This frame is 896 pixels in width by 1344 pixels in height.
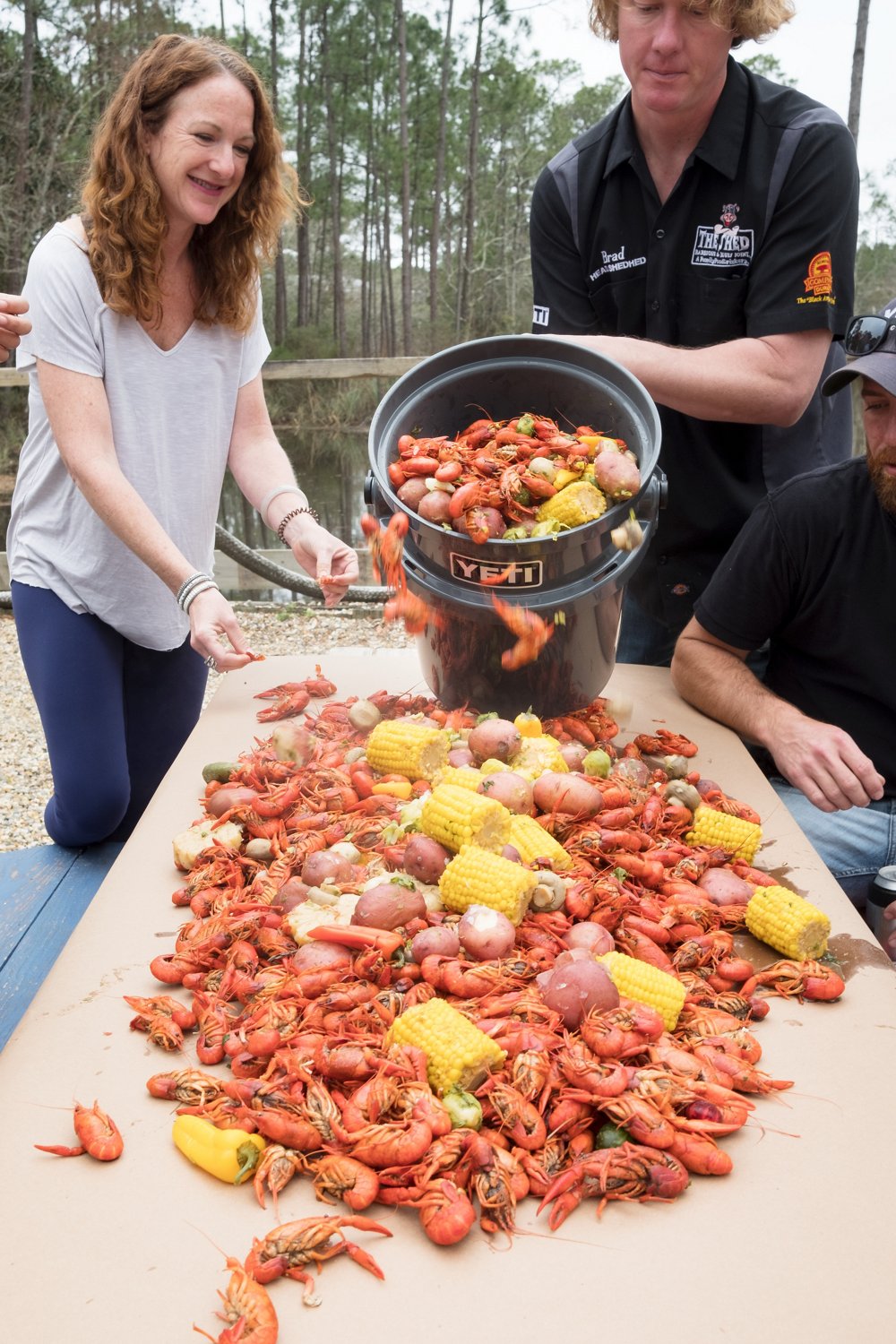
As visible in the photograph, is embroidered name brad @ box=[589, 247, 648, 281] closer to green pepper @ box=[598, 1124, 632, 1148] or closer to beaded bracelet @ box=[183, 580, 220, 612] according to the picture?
beaded bracelet @ box=[183, 580, 220, 612]

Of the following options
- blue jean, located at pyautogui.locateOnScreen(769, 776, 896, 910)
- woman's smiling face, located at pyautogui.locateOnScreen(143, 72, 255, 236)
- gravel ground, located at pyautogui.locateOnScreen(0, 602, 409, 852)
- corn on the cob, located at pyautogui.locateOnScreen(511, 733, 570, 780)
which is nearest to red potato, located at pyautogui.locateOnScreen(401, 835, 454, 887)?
corn on the cob, located at pyautogui.locateOnScreen(511, 733, 570, 780)

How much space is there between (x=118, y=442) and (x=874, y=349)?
1685 millimetres

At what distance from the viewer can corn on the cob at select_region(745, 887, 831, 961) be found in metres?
1.54

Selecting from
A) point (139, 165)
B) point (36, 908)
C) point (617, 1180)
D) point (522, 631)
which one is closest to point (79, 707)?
point (36, 908)

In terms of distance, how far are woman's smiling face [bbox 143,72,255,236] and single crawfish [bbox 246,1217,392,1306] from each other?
2.12m

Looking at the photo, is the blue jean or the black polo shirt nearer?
the blue jean

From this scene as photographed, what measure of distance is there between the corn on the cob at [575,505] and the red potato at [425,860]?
708mm

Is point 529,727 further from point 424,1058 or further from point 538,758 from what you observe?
point 424,1058

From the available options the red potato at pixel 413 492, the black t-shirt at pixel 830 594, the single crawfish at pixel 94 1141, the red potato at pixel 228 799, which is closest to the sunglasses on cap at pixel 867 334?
the black t-shirt at pixel 830 594

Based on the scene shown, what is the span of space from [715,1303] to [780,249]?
83.9 inches

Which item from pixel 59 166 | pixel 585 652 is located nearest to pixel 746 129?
pixel 585 652

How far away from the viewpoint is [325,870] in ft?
5.49

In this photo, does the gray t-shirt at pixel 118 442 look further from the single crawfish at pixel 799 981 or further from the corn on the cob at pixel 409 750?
the single crawfish at pixel 799 981

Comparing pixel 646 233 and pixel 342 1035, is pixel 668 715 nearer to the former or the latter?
pixel 646 233
